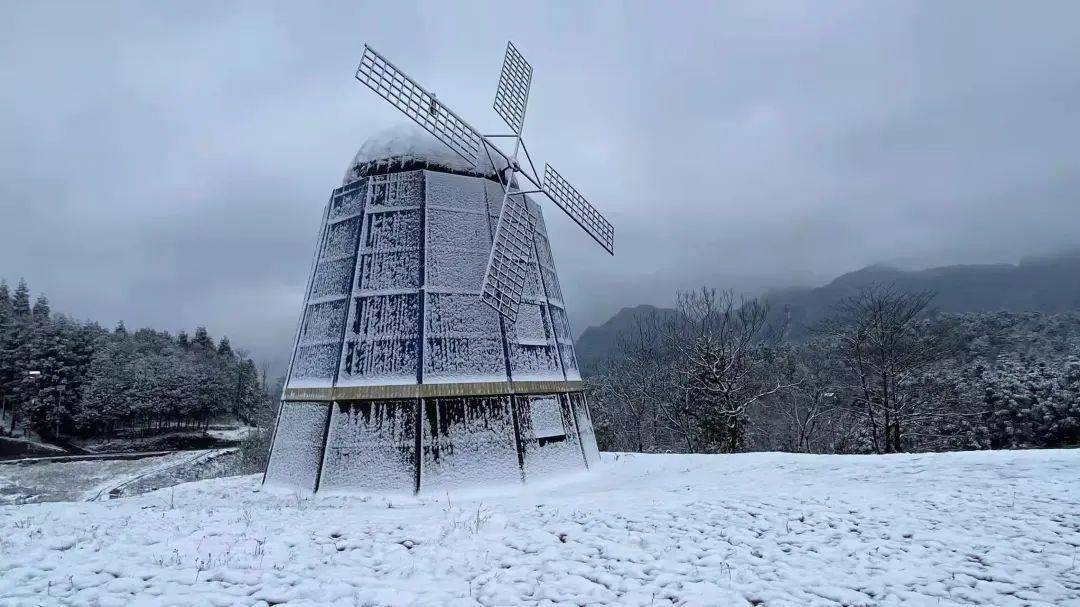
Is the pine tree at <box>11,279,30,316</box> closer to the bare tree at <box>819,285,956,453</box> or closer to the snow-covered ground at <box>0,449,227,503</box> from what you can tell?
the snow-covered ground at <box>0,449,227,503</box>

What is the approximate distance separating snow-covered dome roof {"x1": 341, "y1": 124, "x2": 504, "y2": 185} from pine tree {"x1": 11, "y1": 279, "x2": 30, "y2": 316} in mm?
127669

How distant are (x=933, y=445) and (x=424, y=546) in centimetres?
3860

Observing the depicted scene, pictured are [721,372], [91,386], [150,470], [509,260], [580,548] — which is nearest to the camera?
[580,548]

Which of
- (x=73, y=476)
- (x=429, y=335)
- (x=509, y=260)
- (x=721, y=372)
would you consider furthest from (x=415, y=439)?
(x=73, y=476)

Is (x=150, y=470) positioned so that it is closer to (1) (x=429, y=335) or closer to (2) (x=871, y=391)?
(1) (x=429, y=335)

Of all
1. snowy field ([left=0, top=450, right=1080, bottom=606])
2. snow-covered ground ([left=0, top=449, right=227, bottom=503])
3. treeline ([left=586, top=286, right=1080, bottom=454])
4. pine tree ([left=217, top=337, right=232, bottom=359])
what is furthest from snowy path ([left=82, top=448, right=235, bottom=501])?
pine tree ([left=217, top=337, right=232, bottom=359])

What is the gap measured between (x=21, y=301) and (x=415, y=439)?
140412mm

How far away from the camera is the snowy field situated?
6.66 meters

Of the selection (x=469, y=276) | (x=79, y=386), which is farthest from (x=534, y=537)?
(x=79, y=386)

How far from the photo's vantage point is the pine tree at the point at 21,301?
10441 cm

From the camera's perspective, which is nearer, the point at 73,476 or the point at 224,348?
the point at 73,476

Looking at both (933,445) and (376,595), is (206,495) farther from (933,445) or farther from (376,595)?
(933,445)

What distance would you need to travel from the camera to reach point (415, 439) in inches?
492

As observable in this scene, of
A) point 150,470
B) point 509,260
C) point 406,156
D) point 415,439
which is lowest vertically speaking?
point 150,470
